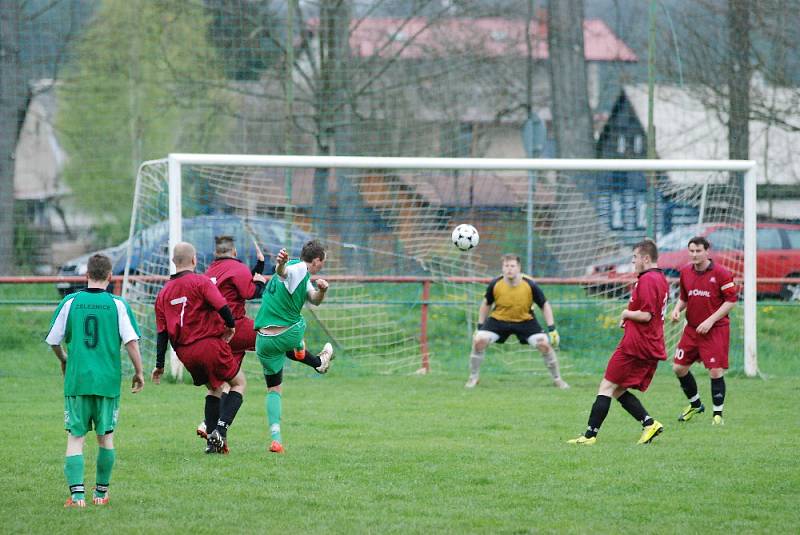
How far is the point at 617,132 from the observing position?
62.7ft

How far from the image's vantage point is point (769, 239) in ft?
59.0

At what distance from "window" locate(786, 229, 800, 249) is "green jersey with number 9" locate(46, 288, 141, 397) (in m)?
13.6

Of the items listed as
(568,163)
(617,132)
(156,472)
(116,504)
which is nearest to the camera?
(116,504)

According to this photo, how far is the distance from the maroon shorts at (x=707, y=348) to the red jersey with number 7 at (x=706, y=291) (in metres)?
0.09

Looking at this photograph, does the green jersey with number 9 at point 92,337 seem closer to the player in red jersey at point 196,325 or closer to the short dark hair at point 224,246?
the player in red jersey at point 196,325

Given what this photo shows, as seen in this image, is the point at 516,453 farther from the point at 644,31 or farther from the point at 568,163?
the point at 644,31

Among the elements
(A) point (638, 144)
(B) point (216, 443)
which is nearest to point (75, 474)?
(B) point (216, 443)

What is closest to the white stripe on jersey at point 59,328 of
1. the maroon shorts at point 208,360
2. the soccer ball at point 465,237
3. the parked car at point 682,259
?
the maroon shorts at point 208,360

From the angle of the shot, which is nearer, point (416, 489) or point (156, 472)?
point (416, 489)

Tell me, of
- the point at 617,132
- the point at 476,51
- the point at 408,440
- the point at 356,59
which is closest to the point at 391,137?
the point at 356,59

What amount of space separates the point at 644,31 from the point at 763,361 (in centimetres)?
612

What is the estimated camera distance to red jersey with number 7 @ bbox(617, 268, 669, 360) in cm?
884

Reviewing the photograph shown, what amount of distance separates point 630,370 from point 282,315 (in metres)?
2.89

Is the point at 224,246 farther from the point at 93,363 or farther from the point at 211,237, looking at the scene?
the point at 211,237
